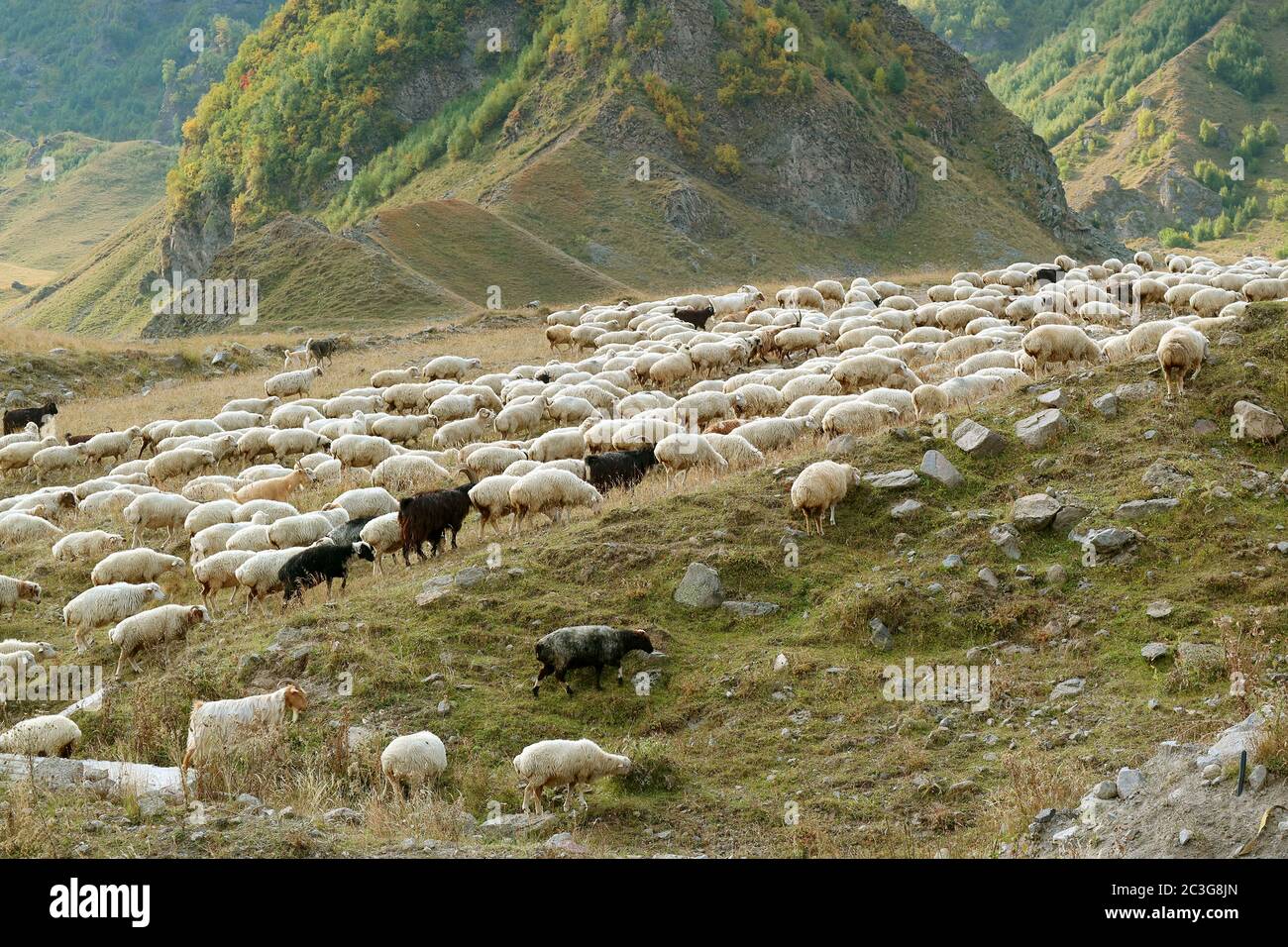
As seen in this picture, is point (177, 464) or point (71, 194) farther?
point (71, 194)

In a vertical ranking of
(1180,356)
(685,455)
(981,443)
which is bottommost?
(685,455)

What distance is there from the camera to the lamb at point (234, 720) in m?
9.50

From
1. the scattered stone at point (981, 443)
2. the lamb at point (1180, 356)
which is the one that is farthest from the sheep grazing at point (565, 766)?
the lamb at point (1180, 356)

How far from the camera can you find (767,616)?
11930 millimetres

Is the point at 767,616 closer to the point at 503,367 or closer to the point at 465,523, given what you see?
the point at 465,523

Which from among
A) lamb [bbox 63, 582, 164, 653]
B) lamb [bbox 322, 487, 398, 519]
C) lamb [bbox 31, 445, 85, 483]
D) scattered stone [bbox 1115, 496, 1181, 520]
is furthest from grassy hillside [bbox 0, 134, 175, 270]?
scattered stone [bbox 1115, 496, 1181, 520]

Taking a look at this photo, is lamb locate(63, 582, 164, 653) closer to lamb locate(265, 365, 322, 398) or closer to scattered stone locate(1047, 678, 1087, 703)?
scattered stone locate(1047, 678, 1087, 703)

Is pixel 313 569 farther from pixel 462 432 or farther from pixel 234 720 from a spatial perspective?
pixel 462 432

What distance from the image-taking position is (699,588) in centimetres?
1229

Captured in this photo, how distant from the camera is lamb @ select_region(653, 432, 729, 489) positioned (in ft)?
53.0

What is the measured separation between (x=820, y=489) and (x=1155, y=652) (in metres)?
4.13

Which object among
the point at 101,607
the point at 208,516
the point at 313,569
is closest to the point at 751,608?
the point at 313,569

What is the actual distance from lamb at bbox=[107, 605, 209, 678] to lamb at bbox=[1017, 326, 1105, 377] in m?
12.9
